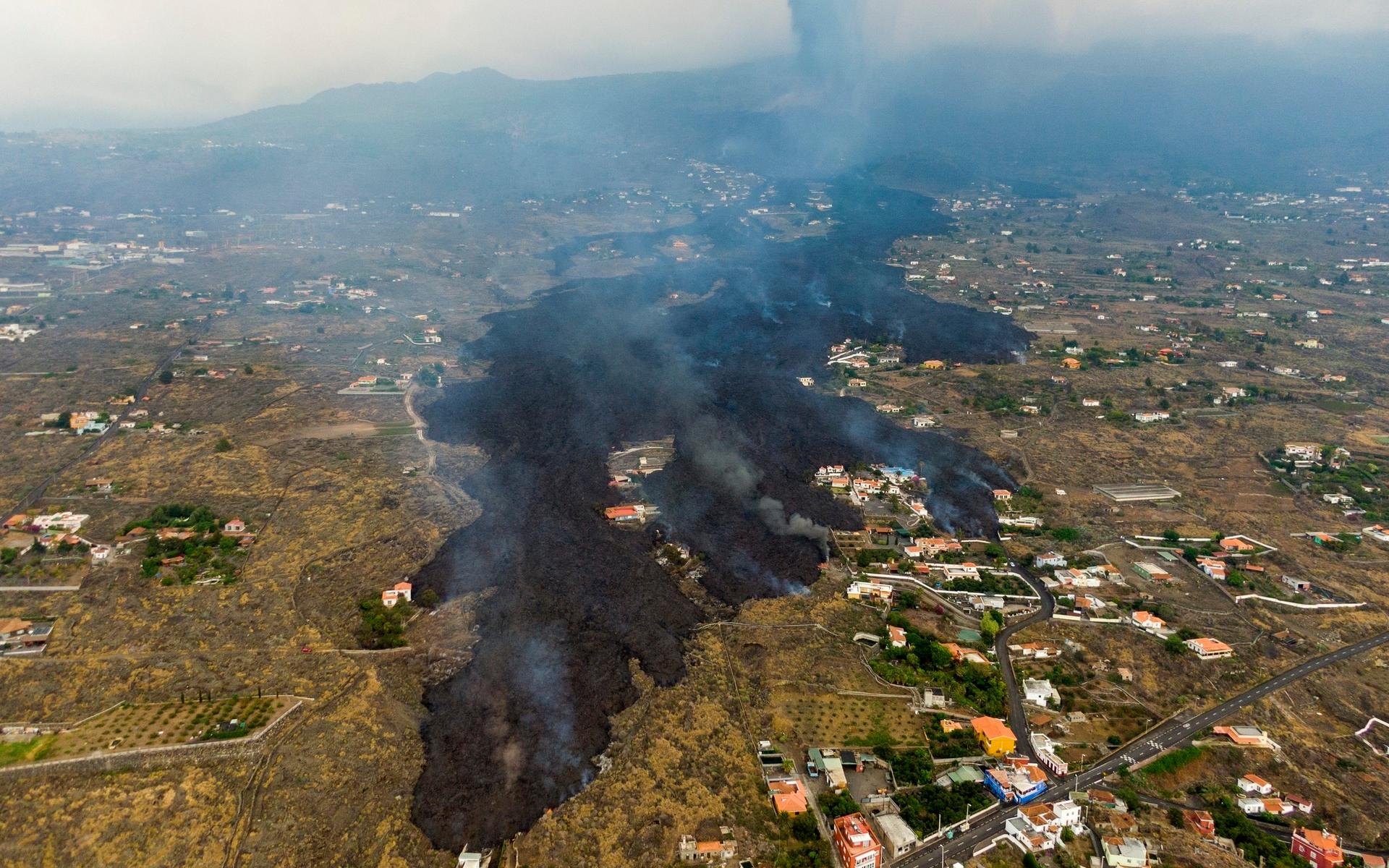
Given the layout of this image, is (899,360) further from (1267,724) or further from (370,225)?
(370,225)

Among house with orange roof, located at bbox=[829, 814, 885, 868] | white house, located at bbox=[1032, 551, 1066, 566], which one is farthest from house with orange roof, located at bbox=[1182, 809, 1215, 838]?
white house, located at bbox=[1032, 551, 1066, 566]

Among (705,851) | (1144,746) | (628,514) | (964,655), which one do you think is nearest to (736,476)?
(628,514)

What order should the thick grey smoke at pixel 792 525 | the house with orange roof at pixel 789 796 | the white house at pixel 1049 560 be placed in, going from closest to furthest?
the house with orange roof at pixel 789 796, the white house at pixel 1049 560, the thick grey smoke at pixel 792 525

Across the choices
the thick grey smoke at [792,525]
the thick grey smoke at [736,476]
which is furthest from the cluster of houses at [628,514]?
the thick grey smoke at [792,525]

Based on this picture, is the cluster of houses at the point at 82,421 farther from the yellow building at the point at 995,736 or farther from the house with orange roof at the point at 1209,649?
the house with orange roof at the point at 1209,649

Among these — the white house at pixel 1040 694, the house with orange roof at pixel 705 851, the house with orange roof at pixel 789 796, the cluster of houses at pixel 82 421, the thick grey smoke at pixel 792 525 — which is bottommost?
the thick grey smoke at pixel 792 525

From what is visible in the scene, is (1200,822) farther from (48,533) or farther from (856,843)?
(48,533)

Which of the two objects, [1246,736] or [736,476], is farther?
[736,476]
